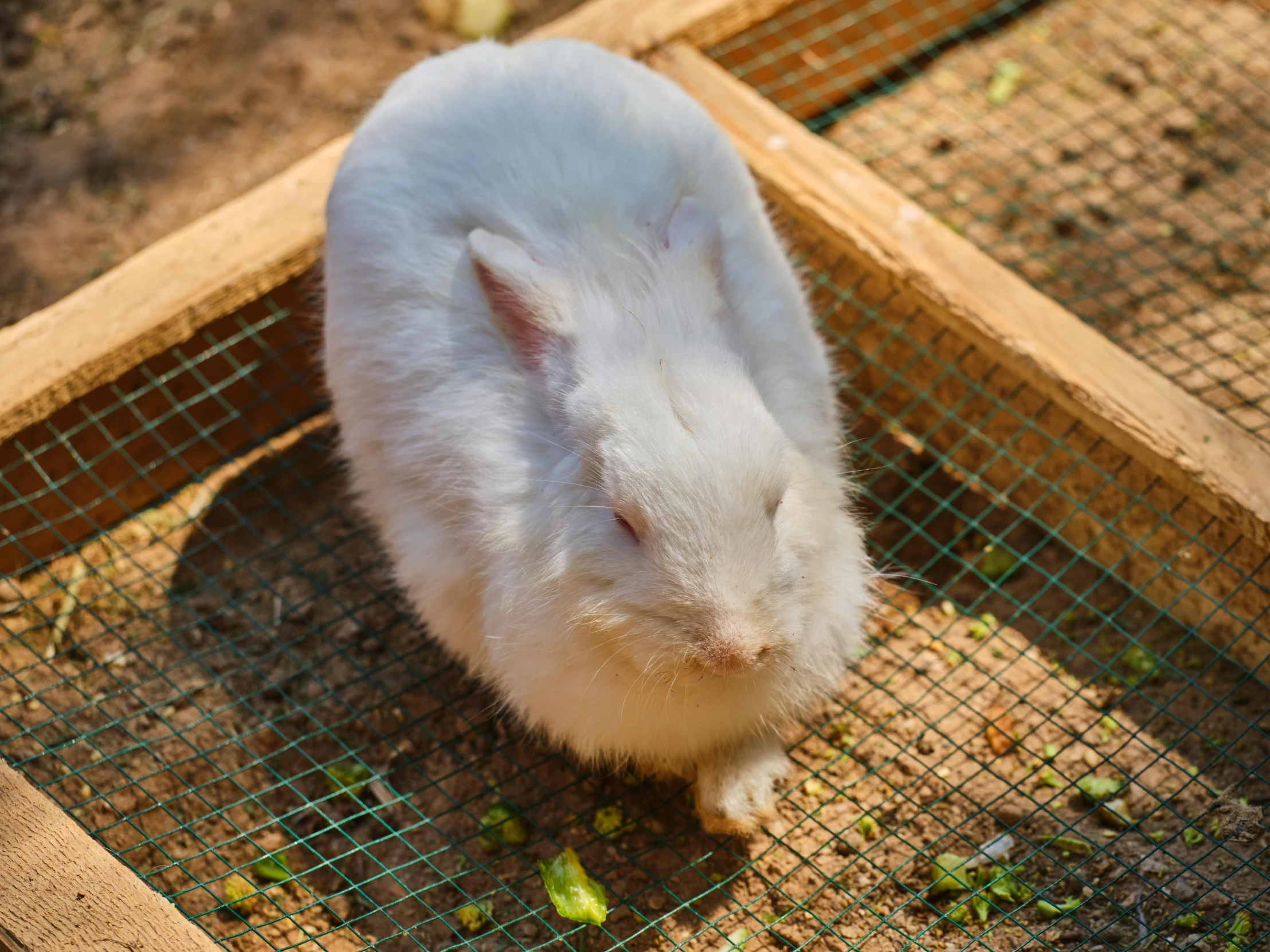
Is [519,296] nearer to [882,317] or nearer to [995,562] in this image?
[882,317]

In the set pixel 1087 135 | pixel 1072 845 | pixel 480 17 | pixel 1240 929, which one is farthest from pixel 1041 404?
pixel 480 17

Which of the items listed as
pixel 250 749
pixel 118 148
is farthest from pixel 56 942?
pixel 118 148

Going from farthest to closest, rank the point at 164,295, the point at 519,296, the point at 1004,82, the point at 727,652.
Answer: the point at 1004,82 → the point at 164,295 → the point at 519,296 → the point at 727,652

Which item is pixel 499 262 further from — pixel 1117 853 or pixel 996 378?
pixel 1117 853

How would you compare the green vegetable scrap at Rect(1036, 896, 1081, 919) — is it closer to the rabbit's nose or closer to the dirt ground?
the rabbit's nose

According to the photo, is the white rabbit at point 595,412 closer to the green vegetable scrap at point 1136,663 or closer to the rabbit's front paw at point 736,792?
the rabbit's front paw at point 736,792

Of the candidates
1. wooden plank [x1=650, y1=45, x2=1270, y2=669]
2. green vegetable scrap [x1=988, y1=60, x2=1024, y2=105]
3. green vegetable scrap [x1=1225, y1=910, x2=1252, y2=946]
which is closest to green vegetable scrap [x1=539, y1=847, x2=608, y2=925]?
green vegetable scrap [x1=1225, y1=910, x2=1252, y2=946]
